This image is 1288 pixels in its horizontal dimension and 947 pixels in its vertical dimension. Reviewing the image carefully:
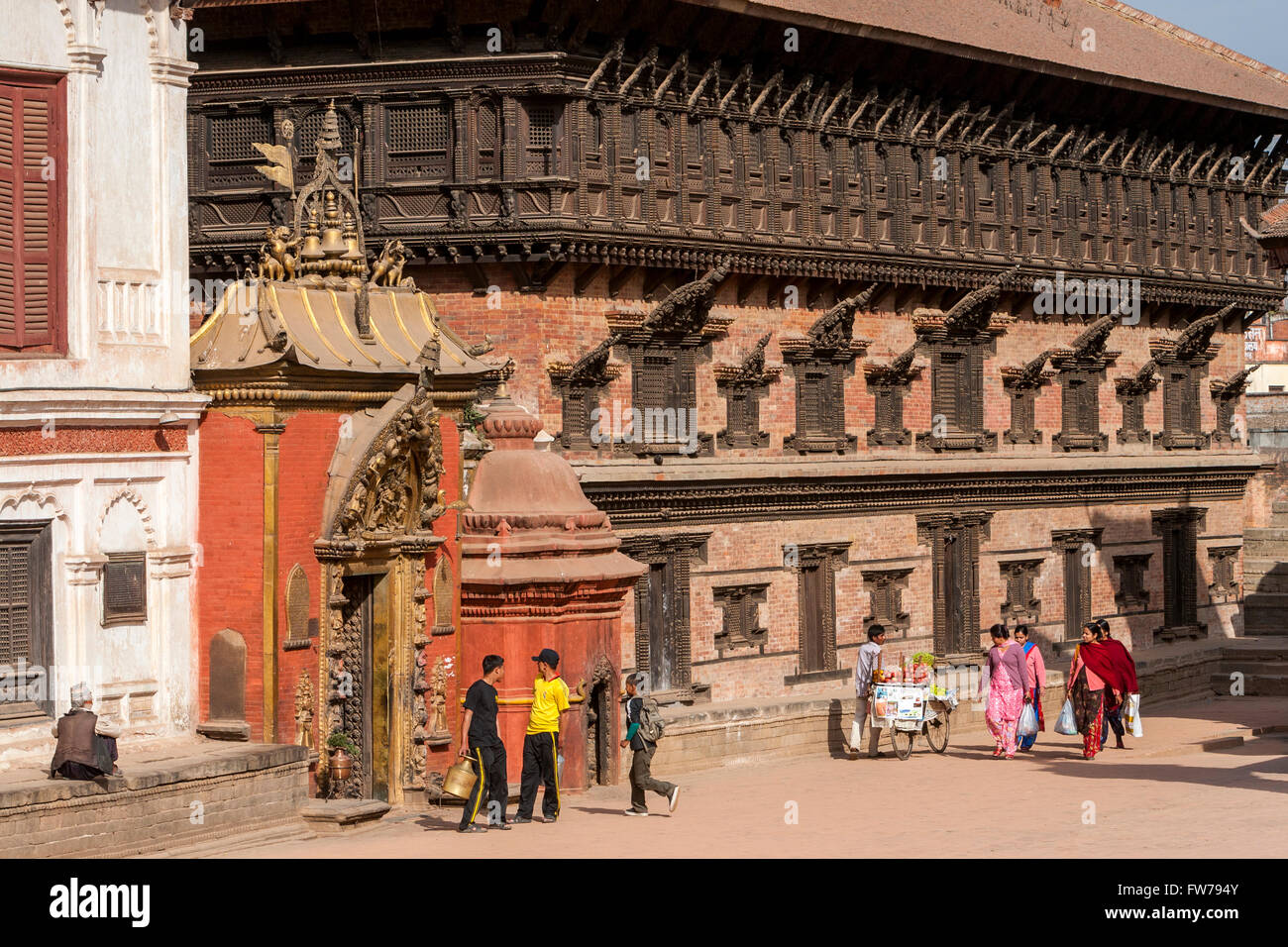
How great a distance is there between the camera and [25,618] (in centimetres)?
2086

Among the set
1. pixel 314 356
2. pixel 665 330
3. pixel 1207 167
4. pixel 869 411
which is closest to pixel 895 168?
pixel 869 411

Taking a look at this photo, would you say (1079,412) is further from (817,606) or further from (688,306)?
(688,306)

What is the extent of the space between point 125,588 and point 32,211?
133 inches

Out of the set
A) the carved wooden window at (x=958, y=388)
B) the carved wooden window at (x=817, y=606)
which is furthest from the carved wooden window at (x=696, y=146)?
the carved wooden window at (x=958, y=388)

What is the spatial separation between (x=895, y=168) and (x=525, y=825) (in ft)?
67.9

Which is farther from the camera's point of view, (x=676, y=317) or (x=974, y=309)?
(x=974, y=309)

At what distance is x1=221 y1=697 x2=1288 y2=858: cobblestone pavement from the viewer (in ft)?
68.4

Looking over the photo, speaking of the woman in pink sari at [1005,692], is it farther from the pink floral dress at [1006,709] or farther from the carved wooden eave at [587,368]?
the carved wooden eave at [587,368]

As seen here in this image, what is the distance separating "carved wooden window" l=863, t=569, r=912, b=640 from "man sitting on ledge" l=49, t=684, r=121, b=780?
73.2 ft

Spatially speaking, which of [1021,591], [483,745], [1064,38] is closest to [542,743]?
[483,745]

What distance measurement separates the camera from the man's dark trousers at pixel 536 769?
73.4 feet

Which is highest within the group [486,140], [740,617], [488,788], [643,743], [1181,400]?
[486,140]

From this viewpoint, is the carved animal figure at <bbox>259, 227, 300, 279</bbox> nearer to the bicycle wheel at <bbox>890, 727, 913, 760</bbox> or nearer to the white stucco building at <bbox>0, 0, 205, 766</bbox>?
the white stucco building at <bbox>0, 0, 205, 766</bbox>

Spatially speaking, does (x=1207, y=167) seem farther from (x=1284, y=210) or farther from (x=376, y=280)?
(x=376, y=280)
